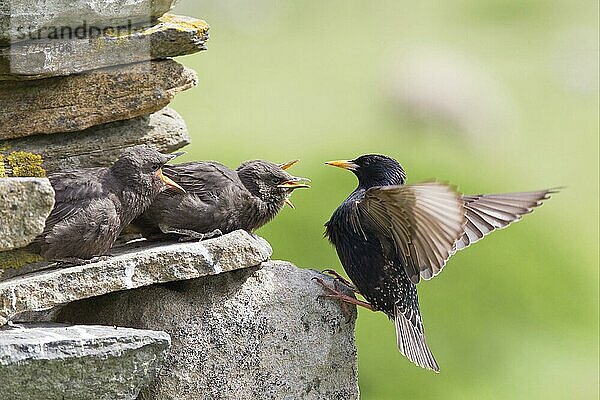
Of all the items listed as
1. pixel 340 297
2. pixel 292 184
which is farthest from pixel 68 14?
pixel 340 297

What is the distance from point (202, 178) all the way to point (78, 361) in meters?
1.08

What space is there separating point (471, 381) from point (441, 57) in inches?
239

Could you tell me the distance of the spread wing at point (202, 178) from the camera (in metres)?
4.62

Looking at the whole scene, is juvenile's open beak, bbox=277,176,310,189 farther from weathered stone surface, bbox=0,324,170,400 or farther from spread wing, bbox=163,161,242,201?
weathered stone surface, bbox=0,324,170,400

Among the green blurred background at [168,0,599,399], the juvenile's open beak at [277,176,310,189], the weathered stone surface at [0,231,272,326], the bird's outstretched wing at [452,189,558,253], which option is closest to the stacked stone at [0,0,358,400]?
the weathered stone surface at [0,231,272,326]

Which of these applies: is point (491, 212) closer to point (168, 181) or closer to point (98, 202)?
point (168, 181)

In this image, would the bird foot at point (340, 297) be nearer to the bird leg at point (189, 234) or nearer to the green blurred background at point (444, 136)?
the bird leg at point (189, 234)

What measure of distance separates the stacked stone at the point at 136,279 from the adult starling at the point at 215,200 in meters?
0.16

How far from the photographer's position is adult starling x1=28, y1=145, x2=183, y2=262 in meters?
4.17

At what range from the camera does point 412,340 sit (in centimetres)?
492

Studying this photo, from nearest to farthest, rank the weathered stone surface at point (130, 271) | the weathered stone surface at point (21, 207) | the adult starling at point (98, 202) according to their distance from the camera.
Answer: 1. the weathered stone surface at point (21, 207)
2. the weathered stone surface at point (130, 271)
3. the adult starling at point (98, 202)

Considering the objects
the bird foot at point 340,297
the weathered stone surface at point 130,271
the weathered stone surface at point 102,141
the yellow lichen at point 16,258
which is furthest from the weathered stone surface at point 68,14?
the bird foot at point 340,297

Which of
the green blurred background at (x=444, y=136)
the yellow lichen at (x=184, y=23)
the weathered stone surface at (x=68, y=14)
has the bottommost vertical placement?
the green blurred background at (x=444, y=136)

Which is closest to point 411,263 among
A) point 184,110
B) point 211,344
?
point 211,344
